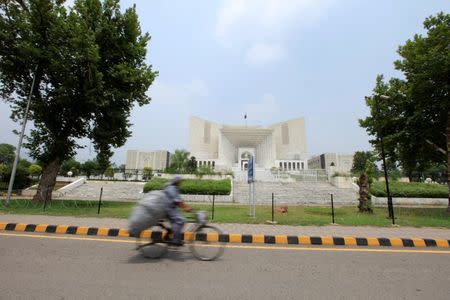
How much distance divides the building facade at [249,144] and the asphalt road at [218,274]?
43382mm

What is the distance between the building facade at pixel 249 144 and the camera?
51.1 metres

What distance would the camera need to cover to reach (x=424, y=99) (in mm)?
12688

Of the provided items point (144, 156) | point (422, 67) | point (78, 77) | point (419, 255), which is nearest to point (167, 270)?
point (419, 255)

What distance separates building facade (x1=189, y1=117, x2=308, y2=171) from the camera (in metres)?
51.1

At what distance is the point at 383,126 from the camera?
1423 centimetres

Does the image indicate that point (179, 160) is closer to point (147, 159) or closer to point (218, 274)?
point (147, 159)

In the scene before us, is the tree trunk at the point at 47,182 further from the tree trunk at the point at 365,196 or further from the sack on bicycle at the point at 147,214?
the tree trunk at the point at 365,196

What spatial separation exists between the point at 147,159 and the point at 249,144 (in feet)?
72.9

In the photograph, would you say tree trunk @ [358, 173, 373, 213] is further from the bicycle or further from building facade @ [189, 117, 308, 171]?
building facade @ [189, 117, 308, 171]

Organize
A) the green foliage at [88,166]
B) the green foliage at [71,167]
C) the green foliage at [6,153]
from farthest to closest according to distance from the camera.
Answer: the green foliage at [6,153] < the green foliage at [88,166] < the green foliage at [71,167]

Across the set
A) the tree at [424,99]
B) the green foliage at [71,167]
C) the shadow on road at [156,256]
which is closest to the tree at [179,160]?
the green foliage at [71,167]

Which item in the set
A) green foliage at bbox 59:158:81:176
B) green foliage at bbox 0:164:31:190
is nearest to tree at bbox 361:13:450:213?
green foliage at bbox 0:164:31:190

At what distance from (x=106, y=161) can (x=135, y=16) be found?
298 inches

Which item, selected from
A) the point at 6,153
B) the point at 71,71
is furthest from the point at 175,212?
the point at 6,153
